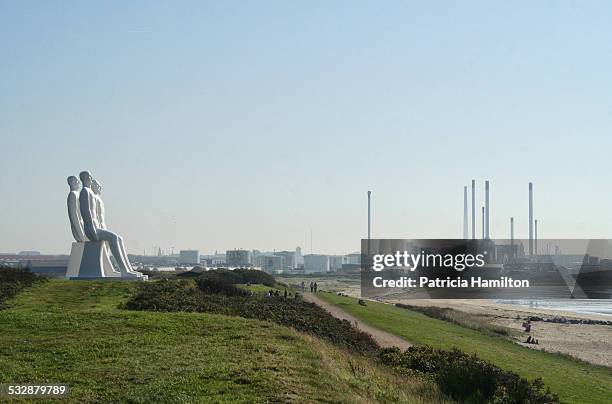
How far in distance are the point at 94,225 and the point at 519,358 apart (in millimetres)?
17340

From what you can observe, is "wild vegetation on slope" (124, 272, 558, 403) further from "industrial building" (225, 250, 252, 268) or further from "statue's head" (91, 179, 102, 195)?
"industrial building" (225, 250, 252, 268)

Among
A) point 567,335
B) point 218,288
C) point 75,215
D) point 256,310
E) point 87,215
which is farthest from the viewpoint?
point 567,335

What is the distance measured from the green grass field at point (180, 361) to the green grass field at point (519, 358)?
4.80 m

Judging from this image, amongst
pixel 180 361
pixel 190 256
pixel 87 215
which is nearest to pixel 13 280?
pixel 87 215

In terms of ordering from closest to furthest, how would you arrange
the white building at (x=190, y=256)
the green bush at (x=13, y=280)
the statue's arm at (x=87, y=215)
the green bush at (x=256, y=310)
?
1. the green bush at (x=256, y=310)
2. the green bush at (x=13, y=280)
3. the statue's arm at (x=87, y=215)
4. the white building at (x=190, y=256)

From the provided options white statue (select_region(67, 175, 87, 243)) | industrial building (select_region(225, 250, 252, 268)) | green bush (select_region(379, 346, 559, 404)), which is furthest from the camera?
industrial building (select_region(225, 250, 252, 268))

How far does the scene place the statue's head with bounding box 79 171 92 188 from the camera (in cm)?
3111

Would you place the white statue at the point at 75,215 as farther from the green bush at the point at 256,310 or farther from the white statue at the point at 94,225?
the green bush at the point at 256,310

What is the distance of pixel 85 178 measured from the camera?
31203mm

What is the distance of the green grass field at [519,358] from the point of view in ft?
55.1

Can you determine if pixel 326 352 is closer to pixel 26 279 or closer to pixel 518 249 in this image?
pixel 26 279

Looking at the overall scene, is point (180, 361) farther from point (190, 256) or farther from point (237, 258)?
point (190, 256)

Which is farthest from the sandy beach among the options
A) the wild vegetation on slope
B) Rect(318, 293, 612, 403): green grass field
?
the wild vegetation on slope

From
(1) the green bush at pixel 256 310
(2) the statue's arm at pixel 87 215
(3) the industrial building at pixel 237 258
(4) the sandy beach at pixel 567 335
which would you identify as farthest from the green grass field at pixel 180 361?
(3) the industrial building at pixel 237 258
